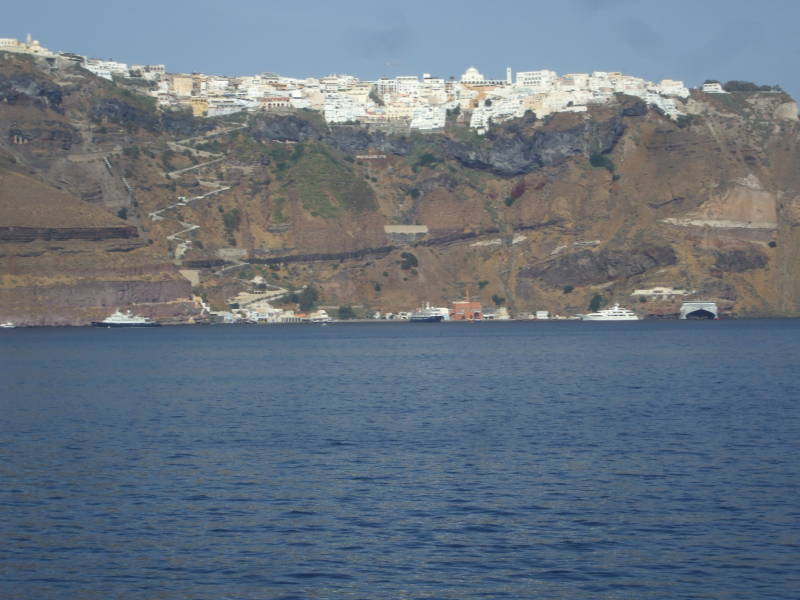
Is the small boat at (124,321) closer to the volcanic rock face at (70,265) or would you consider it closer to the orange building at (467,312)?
the volcanic rock face at (70,265)

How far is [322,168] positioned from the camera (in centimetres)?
16762

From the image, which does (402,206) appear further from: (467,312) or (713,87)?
(713,87)

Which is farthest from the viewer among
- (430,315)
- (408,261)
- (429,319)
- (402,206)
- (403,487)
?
(402,206)

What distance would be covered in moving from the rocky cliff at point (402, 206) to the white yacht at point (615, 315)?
7.90ft

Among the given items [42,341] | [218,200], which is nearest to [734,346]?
[42,341]

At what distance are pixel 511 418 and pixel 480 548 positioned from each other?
20.9 m

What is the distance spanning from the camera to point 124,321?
140750 mm

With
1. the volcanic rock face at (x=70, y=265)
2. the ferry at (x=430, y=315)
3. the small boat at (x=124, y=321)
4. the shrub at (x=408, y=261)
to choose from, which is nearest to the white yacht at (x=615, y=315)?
the ferry at (x=430, y=315)

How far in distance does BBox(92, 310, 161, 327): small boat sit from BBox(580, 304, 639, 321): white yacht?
178ft

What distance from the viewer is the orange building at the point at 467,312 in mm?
154500

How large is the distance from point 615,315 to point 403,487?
116924 mm

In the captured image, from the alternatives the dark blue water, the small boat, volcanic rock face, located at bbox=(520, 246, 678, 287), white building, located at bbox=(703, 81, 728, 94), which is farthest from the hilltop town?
the dark blue water

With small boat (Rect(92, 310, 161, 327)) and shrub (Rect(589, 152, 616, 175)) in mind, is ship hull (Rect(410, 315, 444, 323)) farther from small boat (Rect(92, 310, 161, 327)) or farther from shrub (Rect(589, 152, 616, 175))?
small boat (Rect(92, 310, 161, 327))

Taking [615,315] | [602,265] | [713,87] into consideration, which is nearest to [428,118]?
[713,87]
